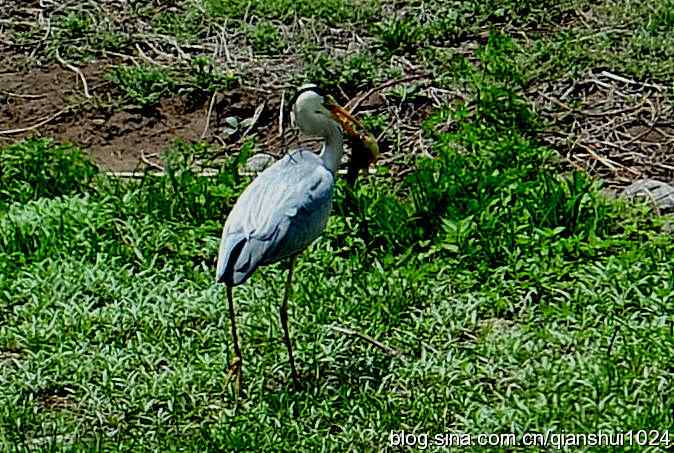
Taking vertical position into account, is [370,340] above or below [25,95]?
above

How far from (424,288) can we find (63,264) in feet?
6.17

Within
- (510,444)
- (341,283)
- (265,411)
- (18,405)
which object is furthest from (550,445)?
(18,405)

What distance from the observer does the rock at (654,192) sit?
22.3 feet

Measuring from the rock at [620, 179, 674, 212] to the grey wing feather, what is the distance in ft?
6.78

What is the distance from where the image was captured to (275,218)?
5.41 meters

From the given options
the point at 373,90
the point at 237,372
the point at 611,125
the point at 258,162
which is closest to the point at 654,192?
the point at 611,125

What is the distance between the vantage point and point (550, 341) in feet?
18.5

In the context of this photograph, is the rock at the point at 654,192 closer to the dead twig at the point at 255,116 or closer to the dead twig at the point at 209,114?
the dead twig at the point at 255,116

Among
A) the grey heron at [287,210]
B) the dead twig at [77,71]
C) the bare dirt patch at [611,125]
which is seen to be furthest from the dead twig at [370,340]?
the dead twig at [77,71]

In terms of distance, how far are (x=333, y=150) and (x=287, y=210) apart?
537 millimetres

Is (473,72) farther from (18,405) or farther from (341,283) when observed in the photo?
(18,405)

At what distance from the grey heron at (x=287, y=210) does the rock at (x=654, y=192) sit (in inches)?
76.4

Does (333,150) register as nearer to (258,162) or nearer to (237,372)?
(237,372)

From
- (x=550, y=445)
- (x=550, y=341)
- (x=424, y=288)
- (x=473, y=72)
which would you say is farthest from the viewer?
(x=473, y=72)
